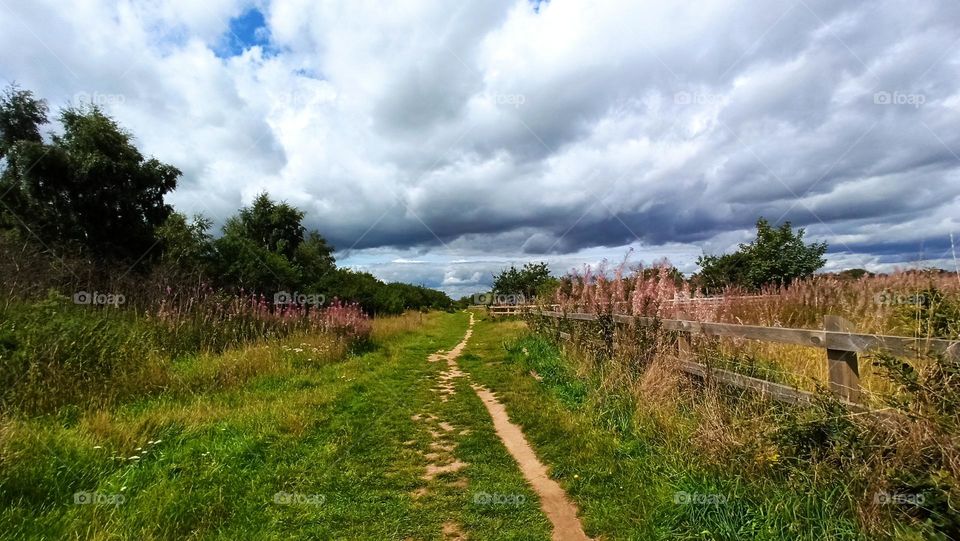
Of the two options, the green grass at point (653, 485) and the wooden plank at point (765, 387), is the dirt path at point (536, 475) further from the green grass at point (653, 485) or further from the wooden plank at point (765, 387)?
the wooden plank at point (765, 387)

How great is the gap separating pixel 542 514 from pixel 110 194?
21791 mm

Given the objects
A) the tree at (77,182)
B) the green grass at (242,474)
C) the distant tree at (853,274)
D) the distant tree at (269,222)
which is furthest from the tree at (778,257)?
the distant tree at (269,222)

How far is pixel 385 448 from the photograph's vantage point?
5691mm

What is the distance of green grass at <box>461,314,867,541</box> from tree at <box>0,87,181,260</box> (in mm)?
18751

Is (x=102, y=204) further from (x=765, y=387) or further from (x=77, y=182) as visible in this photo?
(x=765, y=387)

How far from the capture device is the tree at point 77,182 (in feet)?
56.4

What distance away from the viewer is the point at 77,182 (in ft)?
57.5

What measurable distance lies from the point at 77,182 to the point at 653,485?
22.7 m

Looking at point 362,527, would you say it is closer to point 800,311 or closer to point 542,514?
point 542,514

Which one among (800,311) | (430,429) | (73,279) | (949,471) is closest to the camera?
(949,471)

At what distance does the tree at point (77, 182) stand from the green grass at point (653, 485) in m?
18.8

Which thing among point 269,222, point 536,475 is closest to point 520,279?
point 269,222

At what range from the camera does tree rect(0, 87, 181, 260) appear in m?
17.2

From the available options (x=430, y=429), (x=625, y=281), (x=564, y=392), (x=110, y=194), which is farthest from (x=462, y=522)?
(x=110, y=194)
